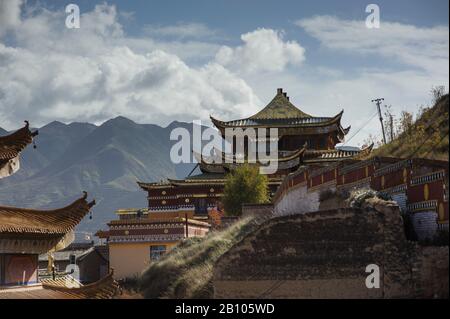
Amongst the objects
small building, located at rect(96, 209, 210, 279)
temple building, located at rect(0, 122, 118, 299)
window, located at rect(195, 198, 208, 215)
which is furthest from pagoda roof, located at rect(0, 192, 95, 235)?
window, located at rect(195, 198, 208, 215)

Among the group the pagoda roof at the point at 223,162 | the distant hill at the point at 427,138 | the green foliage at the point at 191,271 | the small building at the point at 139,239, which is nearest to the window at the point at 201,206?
the pagoda roof at the point at 223,162

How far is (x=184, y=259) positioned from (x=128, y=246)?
44.7 ft

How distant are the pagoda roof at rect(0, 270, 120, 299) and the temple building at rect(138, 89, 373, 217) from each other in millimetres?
25099

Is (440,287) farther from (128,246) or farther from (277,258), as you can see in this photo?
(128,246)

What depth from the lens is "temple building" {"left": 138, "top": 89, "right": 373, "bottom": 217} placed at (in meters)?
52.3

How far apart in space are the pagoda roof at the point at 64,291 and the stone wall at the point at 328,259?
8.13m

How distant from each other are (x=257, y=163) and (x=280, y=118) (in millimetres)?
5742

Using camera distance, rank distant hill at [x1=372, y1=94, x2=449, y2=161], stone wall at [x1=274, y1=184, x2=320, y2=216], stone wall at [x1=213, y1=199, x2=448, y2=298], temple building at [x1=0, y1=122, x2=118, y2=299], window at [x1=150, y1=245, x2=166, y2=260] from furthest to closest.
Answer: window at [x1=150, y1=245, x2=166, y2=260] < stone wall at [x1=274, y1=184, x2=320, y2=216] < temple building at [x1=0, y1=122, x2=118, y2=299] < distant hill at [x1=372, y1=94, x2=449, y2=161] < stone wall at [x1=213, y1=199, x2=448, y2=298]

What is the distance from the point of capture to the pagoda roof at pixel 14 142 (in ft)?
82.4

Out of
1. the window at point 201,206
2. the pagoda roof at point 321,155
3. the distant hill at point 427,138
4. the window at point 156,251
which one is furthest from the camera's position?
the window at point 201,206

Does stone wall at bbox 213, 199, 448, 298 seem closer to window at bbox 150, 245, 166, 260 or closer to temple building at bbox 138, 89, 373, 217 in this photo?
window at bbox 150, 245, 166, 260

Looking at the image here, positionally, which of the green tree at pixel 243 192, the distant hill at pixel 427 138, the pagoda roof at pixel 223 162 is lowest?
the distant hill at pixel 427 138

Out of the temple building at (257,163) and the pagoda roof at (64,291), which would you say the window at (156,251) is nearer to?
the temple building at (257,163)

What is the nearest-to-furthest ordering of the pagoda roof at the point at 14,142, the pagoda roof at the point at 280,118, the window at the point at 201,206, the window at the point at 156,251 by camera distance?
the pagoda roof at the point at 14,142 < the window at the point at 156,251 < the window at the point at 201,206 < the pagoda roof at the point at 280,118
